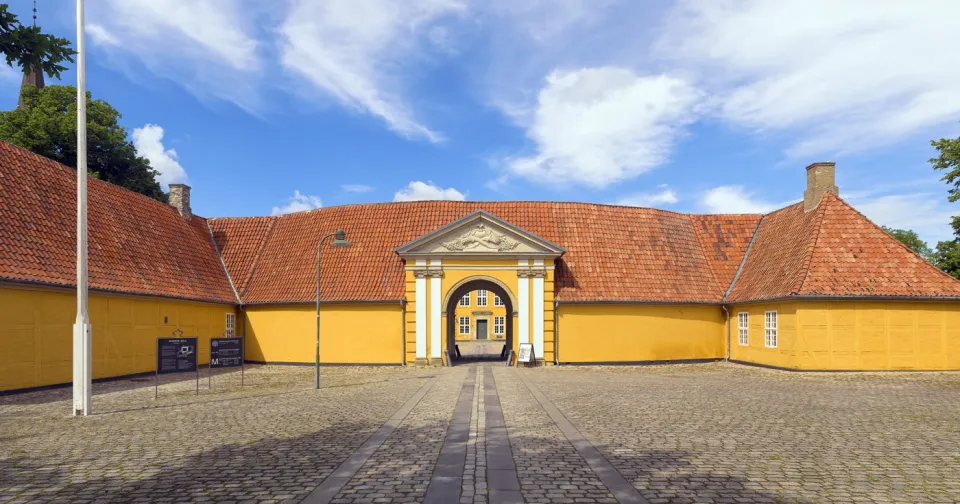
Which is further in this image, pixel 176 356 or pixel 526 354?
pixel 526 354

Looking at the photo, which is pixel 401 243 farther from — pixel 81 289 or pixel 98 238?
pixel 81 289

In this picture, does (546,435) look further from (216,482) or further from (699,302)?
(699,302)

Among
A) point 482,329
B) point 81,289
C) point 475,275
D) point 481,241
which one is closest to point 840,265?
point 481,241

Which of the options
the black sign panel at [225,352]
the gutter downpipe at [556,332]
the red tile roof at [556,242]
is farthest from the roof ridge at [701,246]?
the black sign panel at [225,352]

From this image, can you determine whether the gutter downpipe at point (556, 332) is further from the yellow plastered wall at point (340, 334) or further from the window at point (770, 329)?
the window at point (770, 329)

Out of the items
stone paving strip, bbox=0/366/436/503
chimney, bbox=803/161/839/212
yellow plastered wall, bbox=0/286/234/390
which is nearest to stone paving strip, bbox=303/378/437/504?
stone paving strip, bbox=0/366/436/503

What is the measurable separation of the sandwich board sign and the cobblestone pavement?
7.10 metres

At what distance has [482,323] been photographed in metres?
66.1

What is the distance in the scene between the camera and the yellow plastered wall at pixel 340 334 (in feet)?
94.0

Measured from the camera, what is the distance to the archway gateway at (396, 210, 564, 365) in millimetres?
28234

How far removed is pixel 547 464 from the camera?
28.4 ft

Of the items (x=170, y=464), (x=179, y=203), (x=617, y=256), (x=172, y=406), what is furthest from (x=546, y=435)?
(x=179, y=203)

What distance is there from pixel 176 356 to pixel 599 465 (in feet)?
46.0

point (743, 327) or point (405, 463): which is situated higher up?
point (743, 327)
